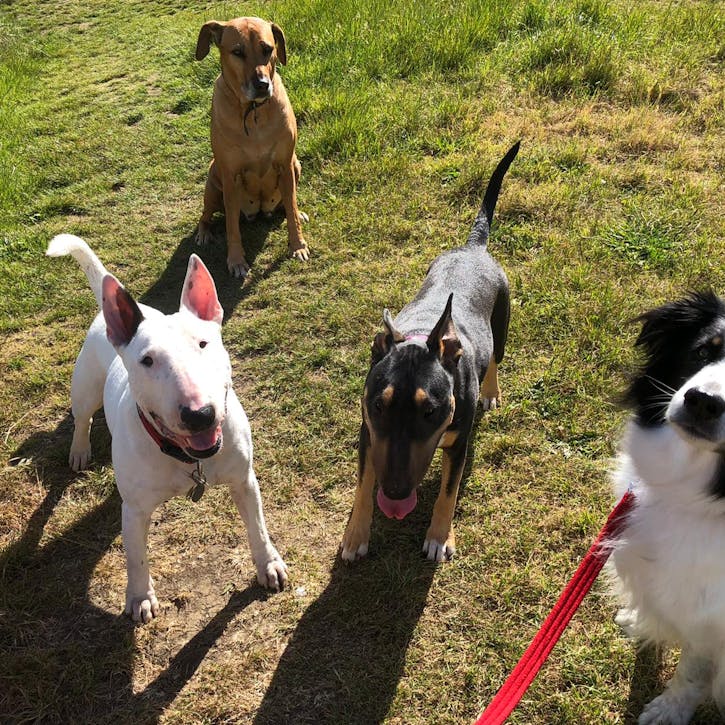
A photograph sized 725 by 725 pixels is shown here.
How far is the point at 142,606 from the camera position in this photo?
283 centimetres

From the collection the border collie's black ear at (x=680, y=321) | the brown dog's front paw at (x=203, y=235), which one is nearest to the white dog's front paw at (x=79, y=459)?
the brown dog's front paw at (x=203, y=235)

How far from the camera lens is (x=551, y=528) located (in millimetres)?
3121

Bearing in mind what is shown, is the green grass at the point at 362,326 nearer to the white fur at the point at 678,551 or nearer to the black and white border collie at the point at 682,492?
the white fur at the point at 678,551

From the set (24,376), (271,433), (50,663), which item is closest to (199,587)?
(50,663)

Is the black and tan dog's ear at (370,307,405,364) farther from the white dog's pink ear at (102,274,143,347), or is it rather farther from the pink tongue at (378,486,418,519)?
the white dog's pink ear at (102,274,143,347)

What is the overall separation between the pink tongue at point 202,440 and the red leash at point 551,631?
1213 millimetres

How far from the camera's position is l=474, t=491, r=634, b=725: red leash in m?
2.00

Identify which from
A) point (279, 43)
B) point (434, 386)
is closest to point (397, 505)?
point (434, 386)

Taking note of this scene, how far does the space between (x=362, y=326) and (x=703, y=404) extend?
272cm

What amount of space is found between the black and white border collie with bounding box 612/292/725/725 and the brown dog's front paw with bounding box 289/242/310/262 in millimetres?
3111

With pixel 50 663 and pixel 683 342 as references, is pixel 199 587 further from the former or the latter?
pixel 683 342

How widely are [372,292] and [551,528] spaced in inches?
81.4

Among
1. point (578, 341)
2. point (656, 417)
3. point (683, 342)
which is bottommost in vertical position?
point (578, 341)

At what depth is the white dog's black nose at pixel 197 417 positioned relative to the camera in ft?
7.00
